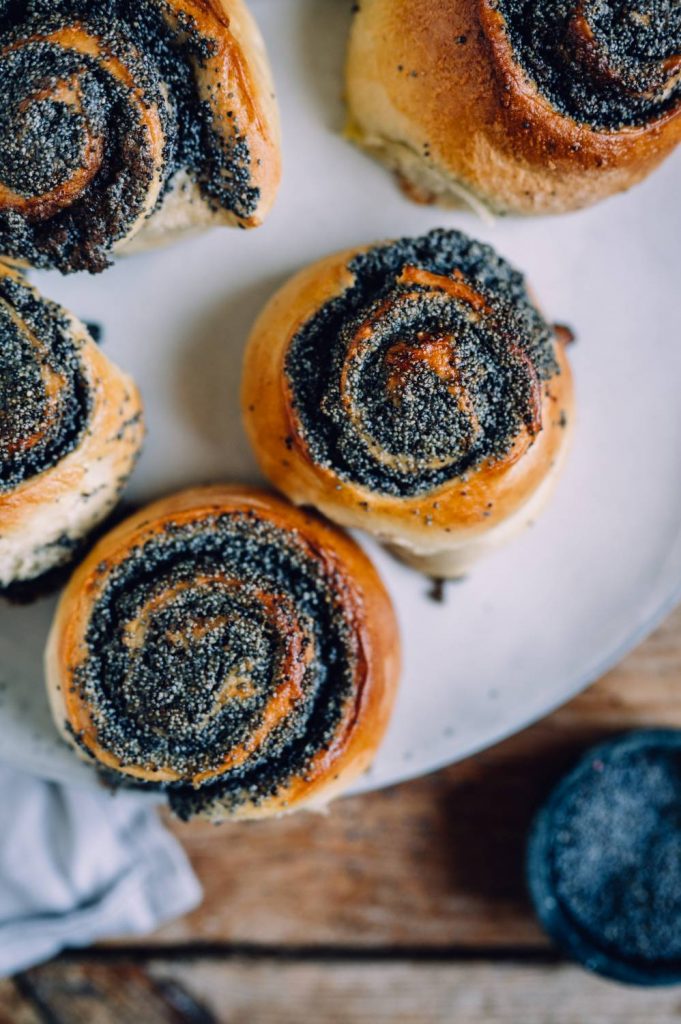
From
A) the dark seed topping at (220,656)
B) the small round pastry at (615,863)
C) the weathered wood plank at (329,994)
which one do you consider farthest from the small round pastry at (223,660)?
the weathered wood plank at (329,994)

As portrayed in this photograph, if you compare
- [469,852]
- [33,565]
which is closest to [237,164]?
[33,565]

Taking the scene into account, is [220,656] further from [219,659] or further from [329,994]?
[329,994]

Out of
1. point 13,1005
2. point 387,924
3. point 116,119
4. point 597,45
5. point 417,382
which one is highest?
point 597,45

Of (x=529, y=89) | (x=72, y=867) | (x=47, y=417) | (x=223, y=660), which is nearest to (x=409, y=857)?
(x=72, y=867)

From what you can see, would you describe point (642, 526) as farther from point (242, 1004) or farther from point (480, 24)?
point (242, 1004)

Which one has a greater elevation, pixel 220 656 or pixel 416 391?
pixel 416 391

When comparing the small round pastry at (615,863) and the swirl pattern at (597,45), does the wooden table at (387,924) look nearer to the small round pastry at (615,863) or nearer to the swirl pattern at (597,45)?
the small round pastry at (615,863)
